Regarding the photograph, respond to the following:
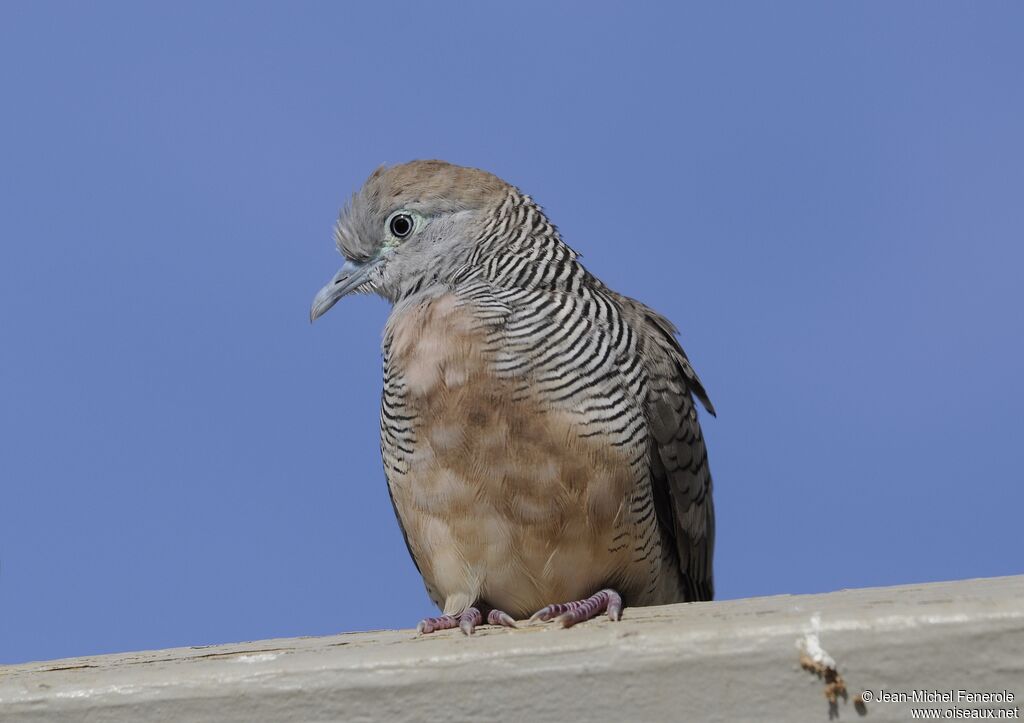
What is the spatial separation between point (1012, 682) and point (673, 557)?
107 inches

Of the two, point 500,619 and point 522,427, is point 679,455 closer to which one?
point 522,427

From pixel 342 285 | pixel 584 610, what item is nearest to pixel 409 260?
pixel 342 285

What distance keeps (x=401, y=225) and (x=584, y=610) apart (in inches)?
87.0

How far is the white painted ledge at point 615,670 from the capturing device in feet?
10.6

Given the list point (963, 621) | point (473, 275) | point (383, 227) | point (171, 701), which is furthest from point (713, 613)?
point (383, 227)

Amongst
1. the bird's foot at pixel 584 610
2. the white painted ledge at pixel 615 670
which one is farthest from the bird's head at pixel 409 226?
the white painted ledge at pixel 615 670

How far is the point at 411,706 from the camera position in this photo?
3572mm

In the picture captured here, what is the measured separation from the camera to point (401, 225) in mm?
5926

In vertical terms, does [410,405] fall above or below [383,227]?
below

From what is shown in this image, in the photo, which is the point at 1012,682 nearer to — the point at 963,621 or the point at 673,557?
the point at 963,621

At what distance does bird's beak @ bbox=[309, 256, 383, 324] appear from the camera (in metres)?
6.02

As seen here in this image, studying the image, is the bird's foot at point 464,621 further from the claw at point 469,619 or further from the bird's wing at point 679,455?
the bird's wing at point 679,455

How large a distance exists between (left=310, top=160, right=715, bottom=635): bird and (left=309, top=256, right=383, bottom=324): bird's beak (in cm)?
15

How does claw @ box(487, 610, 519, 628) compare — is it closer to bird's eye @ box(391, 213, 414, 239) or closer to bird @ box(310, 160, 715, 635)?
bird @ box(310, 160, 715, 635)
